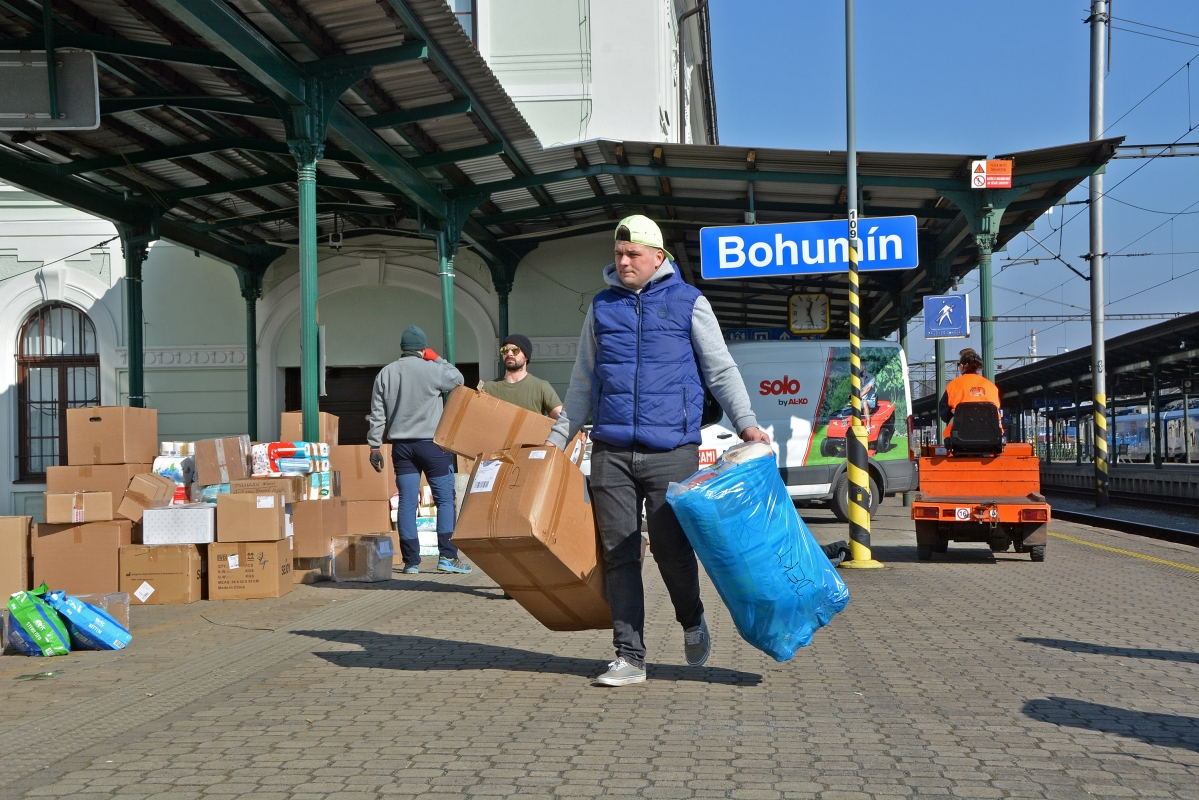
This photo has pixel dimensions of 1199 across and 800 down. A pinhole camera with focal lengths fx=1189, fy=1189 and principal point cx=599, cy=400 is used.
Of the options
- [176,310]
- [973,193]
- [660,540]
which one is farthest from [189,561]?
[176,310]

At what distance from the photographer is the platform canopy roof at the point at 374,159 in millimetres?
10164

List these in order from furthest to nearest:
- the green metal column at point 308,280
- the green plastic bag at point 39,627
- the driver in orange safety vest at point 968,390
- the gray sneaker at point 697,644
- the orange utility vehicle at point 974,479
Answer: the driver in orange safety vest at point 968,390, the orange utility vehicle at point 974,479, the green metal column at point 308,280, the green plastic bag at point 39,627, the gray sneaker at point 697,644

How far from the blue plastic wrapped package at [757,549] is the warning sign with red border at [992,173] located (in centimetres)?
1122

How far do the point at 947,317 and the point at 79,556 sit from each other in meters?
11.4

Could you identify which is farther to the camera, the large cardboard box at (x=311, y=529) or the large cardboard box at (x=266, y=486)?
the large cardboard box at (x=311, y=529)

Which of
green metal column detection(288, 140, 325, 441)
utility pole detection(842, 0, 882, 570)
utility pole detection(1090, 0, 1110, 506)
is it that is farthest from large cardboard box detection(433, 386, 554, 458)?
utility pole detection(1090, 0, 1110, 506)

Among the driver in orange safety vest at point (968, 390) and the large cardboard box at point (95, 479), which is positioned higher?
the driver in orange safety vest at point (968, 390)

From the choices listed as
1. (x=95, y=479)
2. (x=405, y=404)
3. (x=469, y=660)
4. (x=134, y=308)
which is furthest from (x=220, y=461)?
(x=134, y=308)

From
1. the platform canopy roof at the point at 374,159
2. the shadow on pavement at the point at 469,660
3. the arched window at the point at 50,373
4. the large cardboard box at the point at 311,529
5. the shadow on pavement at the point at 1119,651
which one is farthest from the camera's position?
the arched window at the point at 50,373

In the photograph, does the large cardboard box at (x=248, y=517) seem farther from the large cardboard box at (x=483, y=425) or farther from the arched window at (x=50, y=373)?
the arched window at (x=50, y=373)

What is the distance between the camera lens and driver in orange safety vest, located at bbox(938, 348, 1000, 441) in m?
11.7

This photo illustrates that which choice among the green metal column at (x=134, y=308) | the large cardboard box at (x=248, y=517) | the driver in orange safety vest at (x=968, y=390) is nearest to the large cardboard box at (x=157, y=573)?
the large cardboard box at (x=248, y=517)

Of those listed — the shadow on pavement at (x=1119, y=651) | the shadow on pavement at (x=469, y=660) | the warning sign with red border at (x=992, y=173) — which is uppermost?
the warning sign with red border at (x=992, y=173)

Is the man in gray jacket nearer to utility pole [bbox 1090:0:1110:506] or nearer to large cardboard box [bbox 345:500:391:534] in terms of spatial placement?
large cardboard box [bbox 345:500:391:534]
